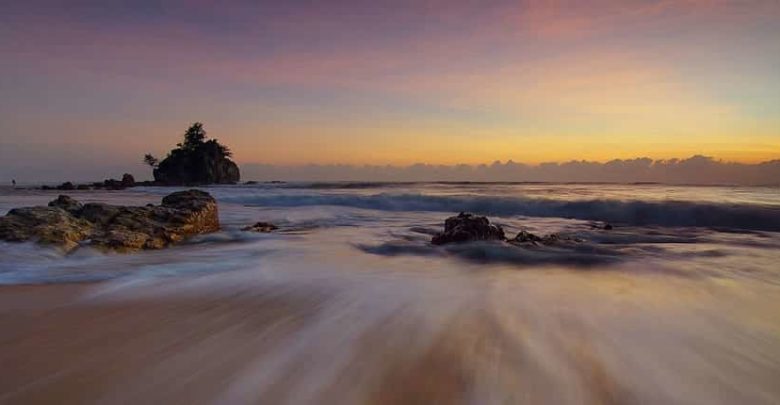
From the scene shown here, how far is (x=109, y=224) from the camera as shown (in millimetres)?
6266

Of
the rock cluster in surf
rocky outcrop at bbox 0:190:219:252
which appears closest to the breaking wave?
the rock cluster in surf

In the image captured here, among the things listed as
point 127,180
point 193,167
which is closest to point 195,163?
point 193,167

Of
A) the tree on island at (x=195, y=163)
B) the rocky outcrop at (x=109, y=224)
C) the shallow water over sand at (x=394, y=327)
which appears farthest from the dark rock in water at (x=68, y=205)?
the tree on island at (x=195, y=163)

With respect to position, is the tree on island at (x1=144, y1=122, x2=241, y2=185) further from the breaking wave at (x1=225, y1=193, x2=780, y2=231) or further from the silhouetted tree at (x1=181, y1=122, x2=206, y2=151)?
the breaking wave at (x1=225, y1=193, x2=780, y2=231)

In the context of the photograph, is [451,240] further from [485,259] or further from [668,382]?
[668,382]

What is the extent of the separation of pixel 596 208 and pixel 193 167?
51.4 meters

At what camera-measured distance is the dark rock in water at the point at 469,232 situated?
6.53 m

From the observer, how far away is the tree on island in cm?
5522

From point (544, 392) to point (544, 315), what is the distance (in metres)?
1.24

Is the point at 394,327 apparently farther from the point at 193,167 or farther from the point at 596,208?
the point at 193,167

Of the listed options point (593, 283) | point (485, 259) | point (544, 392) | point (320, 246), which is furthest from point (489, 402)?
point (320, 246)

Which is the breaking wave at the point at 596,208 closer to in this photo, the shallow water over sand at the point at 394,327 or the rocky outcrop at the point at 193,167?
the shallow water over sand at the point at 394,327

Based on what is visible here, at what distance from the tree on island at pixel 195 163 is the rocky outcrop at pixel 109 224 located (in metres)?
50.4

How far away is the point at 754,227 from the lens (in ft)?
32.0
